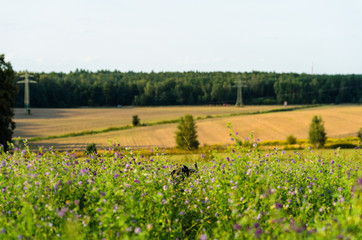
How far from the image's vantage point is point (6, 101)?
1254 inches

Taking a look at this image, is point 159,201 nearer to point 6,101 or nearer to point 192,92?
point 6,101

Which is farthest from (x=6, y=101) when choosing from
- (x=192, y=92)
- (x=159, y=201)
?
(x=192, y=92)

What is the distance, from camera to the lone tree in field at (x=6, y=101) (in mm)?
30766

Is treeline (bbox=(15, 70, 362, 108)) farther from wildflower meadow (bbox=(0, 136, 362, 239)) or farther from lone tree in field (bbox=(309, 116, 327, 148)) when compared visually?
wildflower meadow (bbox=(0, 136, 362, 239))

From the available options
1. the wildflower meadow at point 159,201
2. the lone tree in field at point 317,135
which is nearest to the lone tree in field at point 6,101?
the wildflower meadow at point 159,201

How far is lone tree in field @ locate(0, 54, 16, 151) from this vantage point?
3077 centimetres

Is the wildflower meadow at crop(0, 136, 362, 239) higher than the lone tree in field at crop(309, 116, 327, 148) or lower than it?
higher

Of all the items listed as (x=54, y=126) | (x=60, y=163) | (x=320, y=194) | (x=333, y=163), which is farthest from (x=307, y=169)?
(x=54, y=126)

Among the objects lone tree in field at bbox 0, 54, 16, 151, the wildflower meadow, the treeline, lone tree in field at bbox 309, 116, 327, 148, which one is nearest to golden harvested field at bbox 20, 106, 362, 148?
lone tree in field at bbox 309, 116, 327, 148

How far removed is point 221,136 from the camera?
55.0m

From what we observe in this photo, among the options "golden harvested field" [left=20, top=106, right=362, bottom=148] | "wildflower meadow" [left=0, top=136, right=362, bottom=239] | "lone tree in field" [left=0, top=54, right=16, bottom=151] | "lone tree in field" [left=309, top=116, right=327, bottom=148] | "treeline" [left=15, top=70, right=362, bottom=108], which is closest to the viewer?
"wildflower meadow" [left=0, top=136, right=362, bottom=239]

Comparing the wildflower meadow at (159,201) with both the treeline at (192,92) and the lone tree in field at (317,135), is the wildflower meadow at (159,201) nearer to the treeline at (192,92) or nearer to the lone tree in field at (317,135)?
the lone tree in field at (317,135)

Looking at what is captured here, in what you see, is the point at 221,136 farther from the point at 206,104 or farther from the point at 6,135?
the point at 206,104

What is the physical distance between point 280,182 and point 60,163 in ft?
14.3
